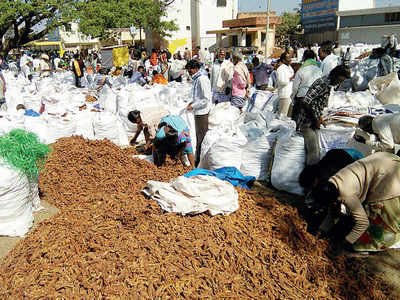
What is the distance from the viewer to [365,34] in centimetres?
2959

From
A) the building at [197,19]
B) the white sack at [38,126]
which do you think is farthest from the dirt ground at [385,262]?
the building at [197,19]

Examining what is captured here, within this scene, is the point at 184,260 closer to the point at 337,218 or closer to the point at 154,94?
the point at 337,218

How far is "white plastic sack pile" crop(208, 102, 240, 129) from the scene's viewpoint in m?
5.27

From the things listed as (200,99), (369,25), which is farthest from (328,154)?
(369,25)

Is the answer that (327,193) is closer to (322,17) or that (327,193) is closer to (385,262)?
(385,262)

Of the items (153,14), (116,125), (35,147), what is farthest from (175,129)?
(153,14)

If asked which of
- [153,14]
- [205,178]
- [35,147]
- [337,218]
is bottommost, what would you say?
[337,218]

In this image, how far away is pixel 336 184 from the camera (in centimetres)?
239

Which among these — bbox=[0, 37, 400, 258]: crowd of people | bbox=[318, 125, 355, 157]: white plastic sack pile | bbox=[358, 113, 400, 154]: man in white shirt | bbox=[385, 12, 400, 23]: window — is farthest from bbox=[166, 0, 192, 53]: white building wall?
bbox=[358, 113, 400, 154]: man in white shirt

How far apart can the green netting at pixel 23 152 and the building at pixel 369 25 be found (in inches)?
1211

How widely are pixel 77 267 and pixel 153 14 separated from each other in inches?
873

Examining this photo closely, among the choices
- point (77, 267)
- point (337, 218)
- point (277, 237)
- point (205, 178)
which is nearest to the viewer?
point (77, 267)

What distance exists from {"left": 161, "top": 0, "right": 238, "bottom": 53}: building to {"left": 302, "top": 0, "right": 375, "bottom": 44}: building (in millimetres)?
9764

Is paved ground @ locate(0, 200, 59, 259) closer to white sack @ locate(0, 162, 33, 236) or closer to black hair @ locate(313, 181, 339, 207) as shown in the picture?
white sack @ locate(0, 162, 33, 236)
